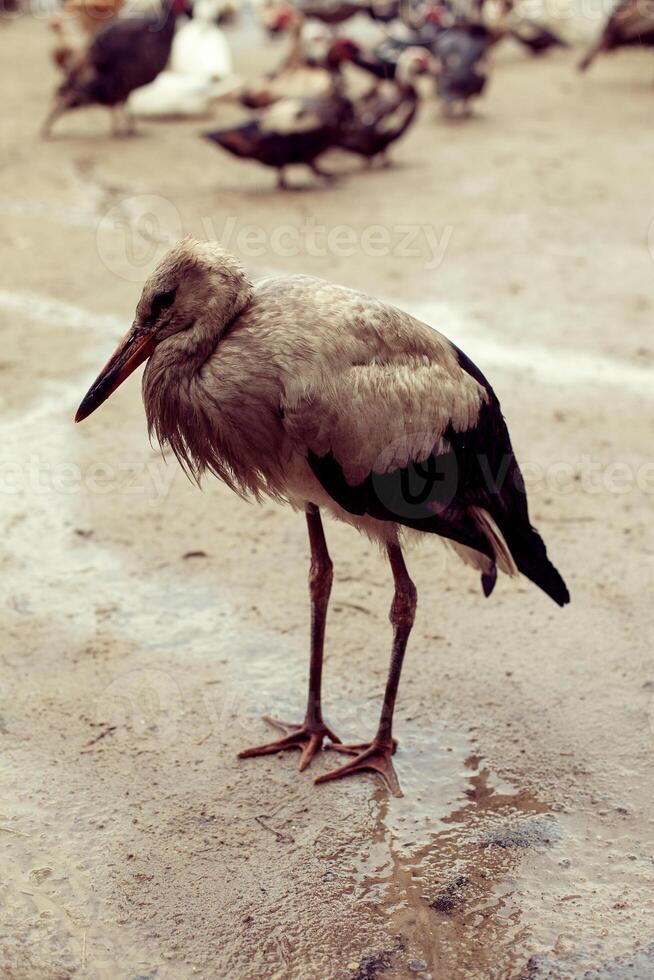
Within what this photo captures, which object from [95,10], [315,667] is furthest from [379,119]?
[315,667]

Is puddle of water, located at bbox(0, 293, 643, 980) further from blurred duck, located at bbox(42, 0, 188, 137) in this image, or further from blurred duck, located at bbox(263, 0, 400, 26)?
blurred duck, located at bbox(263, 0, 400, 26)

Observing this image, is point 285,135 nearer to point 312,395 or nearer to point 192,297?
point 192,297

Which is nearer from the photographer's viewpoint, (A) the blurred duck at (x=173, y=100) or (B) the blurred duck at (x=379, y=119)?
(B) the blurred duck at (x=379, y=119)

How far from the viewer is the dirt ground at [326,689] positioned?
3139 mm

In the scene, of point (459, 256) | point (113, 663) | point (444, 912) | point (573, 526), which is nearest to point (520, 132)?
point (459, 256)

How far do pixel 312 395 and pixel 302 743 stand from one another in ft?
4.21

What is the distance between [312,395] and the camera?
3.21 meters

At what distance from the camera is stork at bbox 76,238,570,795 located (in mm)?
3238

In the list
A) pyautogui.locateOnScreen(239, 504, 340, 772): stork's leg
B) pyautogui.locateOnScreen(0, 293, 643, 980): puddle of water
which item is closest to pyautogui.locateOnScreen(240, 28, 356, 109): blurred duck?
pyautogui.locateOnScreen(0, 293, 643, 980): puddle of water

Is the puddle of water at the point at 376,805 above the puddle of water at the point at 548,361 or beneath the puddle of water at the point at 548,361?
above

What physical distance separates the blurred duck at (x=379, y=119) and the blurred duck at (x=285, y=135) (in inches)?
11.9

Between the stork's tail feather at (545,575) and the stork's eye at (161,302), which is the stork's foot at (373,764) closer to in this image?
the stork's tail feather at (545,575)

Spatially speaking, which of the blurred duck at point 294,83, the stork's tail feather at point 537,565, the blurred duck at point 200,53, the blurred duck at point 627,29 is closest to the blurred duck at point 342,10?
the blurred duck at point 200,53

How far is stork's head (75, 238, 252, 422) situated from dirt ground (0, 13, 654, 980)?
54.3 inches
